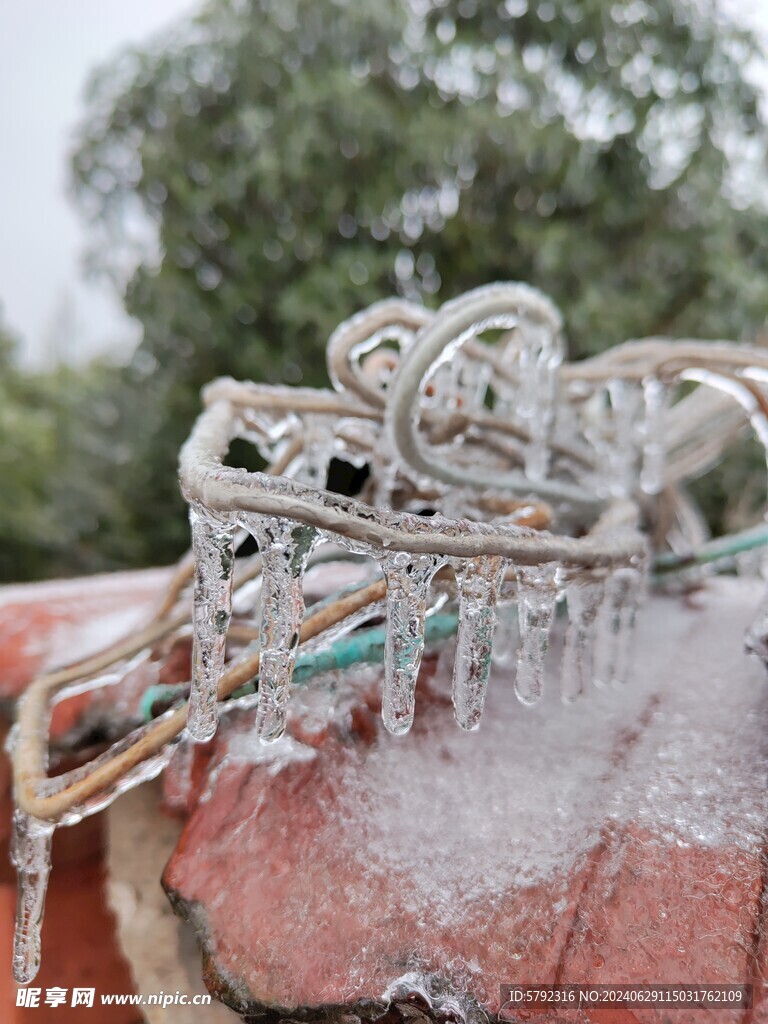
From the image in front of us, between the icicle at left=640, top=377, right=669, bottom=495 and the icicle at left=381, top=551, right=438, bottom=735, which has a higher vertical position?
the icicle at left=640, top=377, right=669, bottom=495

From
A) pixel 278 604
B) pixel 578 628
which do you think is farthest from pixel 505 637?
pixel 278 604

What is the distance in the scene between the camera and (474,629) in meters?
0.29

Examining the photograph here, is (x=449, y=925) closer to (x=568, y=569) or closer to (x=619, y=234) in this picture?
(x=568, y=569)

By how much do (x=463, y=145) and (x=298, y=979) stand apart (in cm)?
313

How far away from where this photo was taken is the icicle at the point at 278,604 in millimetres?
259

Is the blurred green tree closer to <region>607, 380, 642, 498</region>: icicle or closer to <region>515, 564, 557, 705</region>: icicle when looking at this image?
<region>607, 380, 642, 498</region>: icicle

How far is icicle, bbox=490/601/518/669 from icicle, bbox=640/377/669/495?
24cm

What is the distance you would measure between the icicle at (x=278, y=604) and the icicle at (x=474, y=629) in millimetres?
66

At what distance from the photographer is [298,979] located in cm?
29

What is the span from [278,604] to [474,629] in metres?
0.08

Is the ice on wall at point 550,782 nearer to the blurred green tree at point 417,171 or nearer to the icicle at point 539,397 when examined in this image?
the icicle at point 539,397

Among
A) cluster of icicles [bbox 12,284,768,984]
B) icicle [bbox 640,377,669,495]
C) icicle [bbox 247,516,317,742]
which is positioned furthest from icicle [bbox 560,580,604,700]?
icicle [bbox 640,377,669,495]

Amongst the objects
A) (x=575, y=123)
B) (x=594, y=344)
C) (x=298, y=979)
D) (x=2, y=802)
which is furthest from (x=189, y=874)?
(x=575, y=123)

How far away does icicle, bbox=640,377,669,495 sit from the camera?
540 mm
